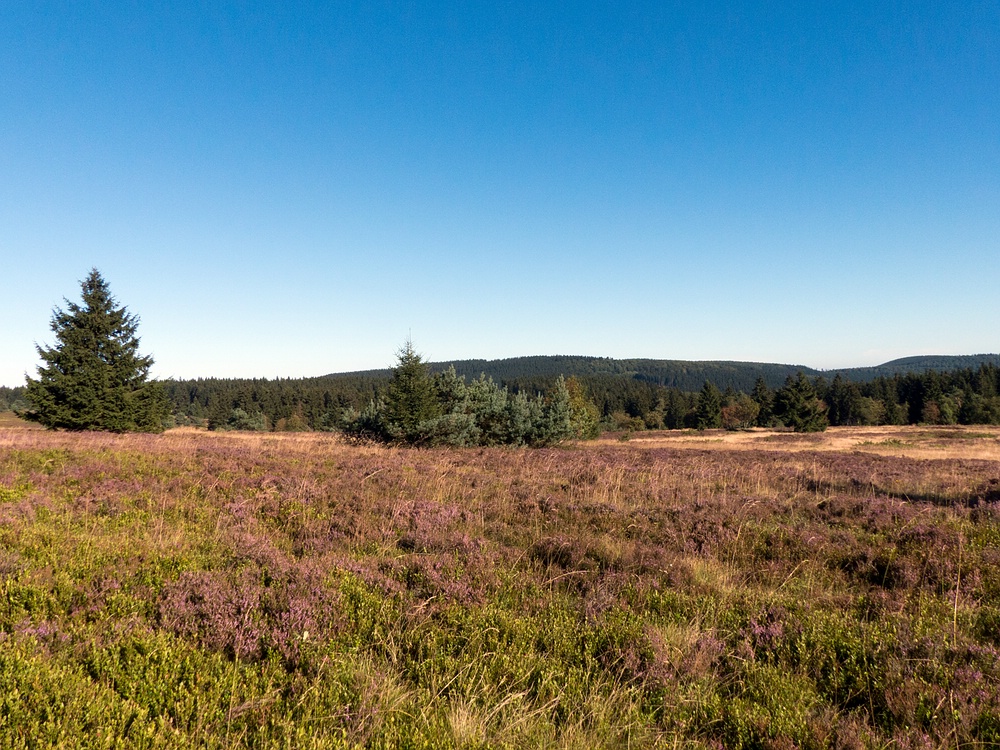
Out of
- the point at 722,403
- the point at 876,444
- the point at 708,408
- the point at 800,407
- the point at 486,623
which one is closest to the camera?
the point at 486,623

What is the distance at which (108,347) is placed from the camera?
2886 centimetres

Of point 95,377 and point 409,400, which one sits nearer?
point 409,400

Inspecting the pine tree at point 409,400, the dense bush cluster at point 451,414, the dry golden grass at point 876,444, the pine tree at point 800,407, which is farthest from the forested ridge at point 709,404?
the pine tree at point 409,400

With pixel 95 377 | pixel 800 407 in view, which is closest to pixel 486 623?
pixel 95 377

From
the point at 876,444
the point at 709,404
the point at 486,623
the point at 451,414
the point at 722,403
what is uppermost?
the point at 451,414

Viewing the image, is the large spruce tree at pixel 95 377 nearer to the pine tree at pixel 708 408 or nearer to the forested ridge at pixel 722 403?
the forested ridge at pixel 722 403

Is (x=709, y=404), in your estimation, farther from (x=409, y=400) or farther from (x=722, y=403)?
(x=409, y=400)

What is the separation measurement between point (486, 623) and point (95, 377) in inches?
1279

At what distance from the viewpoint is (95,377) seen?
27391mm

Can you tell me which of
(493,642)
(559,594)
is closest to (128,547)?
(493,642)

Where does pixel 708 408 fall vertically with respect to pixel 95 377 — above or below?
below

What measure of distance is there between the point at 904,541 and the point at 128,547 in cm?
982

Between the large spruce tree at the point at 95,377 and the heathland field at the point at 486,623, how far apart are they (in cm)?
2385

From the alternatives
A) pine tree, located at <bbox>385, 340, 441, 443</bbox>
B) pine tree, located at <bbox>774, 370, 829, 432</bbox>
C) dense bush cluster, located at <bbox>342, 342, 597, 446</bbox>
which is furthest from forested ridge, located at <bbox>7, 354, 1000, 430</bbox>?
pine tree, located at <bbox>385, 340, 441, 443</bbox>
